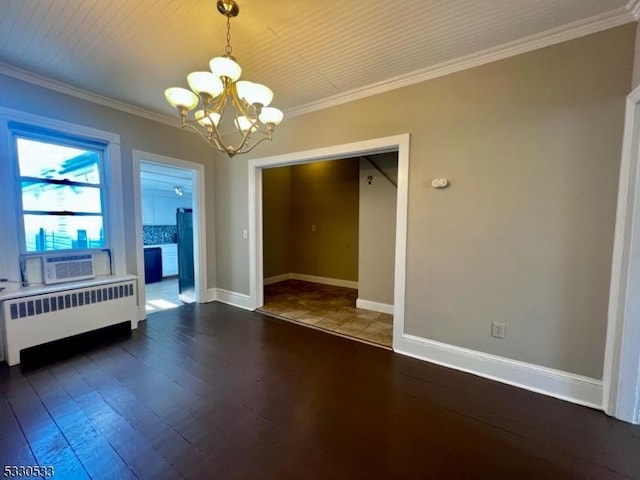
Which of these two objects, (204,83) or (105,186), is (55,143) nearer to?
(105,186)

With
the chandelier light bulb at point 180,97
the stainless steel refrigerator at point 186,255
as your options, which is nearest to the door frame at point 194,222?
the stainless steel refrigerator at point 186,255

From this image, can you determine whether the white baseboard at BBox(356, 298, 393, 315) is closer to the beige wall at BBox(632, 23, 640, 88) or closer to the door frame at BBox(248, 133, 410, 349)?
the door frame at BBox(248, 133, 410, 349)

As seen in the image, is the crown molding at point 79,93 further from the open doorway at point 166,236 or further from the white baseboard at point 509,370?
the white baseboard at point 509,370

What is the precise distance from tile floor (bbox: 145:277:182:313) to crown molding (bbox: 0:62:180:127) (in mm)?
2758

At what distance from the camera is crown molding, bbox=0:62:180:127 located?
2.53 meters

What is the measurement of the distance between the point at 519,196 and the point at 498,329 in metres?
1.14

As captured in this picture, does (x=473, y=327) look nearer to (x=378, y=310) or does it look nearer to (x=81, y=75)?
(x=378, y=310)

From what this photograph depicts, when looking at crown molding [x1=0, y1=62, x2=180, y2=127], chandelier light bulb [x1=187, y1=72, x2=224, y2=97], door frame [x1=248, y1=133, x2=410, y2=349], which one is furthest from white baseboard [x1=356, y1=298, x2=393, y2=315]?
crown molding [x1=0, y1=62, x2=180, y2=127]

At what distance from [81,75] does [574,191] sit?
14.8 ft

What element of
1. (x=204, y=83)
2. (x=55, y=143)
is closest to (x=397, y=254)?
(x=204, y=83)

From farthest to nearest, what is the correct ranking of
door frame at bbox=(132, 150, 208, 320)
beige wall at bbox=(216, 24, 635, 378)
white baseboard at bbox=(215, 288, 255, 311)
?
white baseboard at bbox=(215, 288, 255, 311)
door frame at bbox=(132, 150, 208, 320)
beige wall at bbox=(216, 24, 635, 378)

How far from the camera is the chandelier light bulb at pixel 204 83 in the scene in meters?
1.62

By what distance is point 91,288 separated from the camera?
2908 millimetres

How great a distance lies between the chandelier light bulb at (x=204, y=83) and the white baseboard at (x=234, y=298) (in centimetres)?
304
